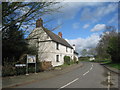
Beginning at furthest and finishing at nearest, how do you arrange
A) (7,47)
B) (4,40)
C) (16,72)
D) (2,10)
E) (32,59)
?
1. (32,59)
2. (7,47)
3. (16,72)
4. (4,40)
5. (2,10)

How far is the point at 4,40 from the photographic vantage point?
11.2 m

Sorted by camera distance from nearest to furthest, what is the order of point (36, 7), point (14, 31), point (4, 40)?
point (36, 7) → point (14, 31) → point (4, 40)

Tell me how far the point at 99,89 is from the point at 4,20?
7624 mm

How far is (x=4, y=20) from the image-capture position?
8.04 meters

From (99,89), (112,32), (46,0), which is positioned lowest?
(99,89)

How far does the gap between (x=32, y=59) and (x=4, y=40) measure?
4.32 meters

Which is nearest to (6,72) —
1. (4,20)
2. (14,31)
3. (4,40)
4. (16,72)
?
(16,72)

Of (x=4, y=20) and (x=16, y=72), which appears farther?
(x=16, y=72)

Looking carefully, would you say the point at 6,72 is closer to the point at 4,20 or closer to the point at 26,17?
the point at 4,20

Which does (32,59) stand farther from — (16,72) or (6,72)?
(6,72)

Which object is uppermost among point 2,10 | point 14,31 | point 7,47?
point 2,10

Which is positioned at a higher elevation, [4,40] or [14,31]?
[14,31]

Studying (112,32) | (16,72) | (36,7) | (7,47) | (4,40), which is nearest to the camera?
(36,7)

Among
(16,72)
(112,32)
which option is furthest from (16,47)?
(112,32)
